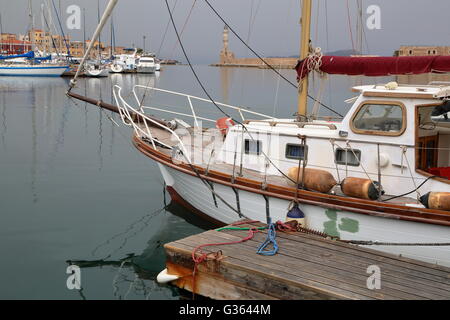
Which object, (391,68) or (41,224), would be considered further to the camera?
(41,224)

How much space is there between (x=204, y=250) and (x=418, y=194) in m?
4.09

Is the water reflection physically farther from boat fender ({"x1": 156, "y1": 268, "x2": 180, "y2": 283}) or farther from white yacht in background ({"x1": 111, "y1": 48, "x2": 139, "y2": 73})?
white yacht in background ({"x1": 111, "y1": 48, "x2": 139, "y2": 73})

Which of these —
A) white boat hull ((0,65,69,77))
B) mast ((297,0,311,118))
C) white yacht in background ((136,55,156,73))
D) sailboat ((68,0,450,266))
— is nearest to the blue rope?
sailboat ((68,0,450,266))

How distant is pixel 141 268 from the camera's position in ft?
33.8

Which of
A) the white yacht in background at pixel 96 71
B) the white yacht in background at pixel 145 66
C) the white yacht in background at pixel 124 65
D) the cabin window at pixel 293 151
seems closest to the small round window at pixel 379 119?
the cabin window at pixel 293 151

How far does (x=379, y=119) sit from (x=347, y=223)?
219cm

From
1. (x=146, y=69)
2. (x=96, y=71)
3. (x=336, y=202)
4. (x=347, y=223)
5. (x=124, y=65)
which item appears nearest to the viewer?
(x=336, y=202)

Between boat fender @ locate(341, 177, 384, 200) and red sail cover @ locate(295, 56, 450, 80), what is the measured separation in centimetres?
267

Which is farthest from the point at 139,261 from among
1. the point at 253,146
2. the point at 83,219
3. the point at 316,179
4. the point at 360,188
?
the point at 360,188

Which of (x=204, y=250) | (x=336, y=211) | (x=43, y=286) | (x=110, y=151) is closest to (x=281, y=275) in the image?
(x=204, y=250)

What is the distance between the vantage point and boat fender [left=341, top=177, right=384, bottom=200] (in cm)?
896

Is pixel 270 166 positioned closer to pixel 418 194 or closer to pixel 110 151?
pixel 418 194

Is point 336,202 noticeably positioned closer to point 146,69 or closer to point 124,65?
point 124,65

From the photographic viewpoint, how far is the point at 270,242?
8.80 meters
